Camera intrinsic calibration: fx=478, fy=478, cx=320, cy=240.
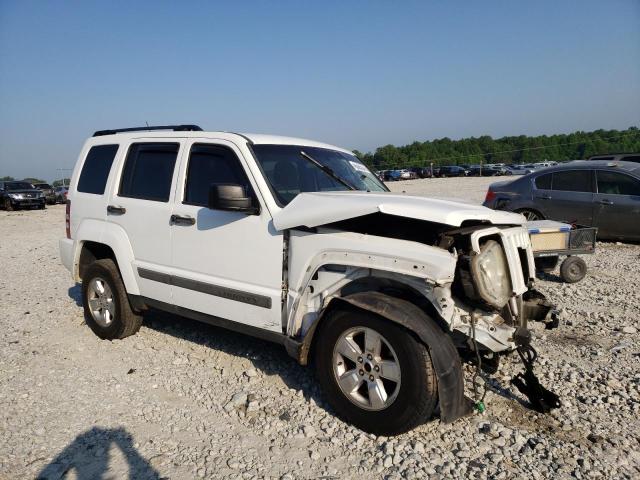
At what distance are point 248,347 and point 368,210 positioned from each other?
7.45 feet

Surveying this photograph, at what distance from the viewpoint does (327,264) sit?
3.27 m

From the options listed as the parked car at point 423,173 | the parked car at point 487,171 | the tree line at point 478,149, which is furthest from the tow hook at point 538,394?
the tree line at point 478,149

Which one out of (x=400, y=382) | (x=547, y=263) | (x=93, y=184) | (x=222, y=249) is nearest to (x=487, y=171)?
(x=547, y=263)

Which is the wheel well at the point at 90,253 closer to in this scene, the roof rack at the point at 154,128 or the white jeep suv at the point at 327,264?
the white jeep suv at the point at 327,264

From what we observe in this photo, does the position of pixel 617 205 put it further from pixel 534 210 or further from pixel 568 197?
pixel 534 210

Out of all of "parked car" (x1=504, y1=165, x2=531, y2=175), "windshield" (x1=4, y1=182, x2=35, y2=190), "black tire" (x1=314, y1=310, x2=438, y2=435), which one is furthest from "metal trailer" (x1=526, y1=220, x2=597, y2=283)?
"parked car" (x1=504, y1=165, x2=531, y2=175)

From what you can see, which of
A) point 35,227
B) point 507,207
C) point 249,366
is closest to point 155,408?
point 249,366

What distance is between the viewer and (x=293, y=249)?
3.41 meters

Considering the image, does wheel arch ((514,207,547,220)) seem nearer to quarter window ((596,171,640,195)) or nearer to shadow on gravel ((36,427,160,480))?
quarter window ((596,171,640,195))

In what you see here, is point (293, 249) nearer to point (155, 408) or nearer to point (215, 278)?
point (215, 278)

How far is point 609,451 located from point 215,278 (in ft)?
9.67

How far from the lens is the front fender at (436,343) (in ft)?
9.38

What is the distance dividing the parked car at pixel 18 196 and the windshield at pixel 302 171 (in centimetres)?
2617

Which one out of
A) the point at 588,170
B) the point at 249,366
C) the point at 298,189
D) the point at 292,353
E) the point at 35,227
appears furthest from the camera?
the point at 35,227
